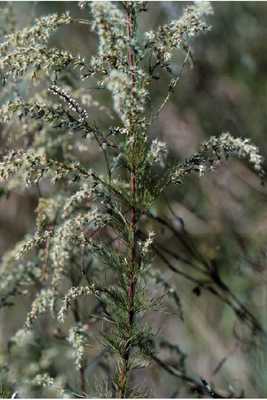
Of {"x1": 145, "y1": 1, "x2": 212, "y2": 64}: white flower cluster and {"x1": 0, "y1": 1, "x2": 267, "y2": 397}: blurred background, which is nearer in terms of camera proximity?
{"x1": 145, "y1": 1, "x2": 212, "y2": 64}: white flower cluster

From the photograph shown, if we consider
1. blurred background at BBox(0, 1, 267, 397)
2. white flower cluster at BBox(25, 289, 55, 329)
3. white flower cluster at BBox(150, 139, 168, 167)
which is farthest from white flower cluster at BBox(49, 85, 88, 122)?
blurred background at BBox(0, 1, 267, 397)

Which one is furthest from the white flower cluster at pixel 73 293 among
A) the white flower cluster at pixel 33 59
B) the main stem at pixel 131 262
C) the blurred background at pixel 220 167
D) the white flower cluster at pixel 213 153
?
the blurred background at pixel 220 167

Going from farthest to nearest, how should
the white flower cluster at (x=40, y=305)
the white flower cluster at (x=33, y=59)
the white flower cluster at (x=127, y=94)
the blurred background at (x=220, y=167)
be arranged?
the blurred background at (x=220, y=167) < the white flower cluster at (x=40, y=305) < the white flower cluster at (x=33, y=59) < the white flower cluster at (x=127, y=94)

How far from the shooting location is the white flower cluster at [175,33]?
64.2 inches

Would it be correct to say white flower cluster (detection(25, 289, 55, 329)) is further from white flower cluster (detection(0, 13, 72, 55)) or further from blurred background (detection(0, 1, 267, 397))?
blurred background (detection(0, 1, 267, 397))

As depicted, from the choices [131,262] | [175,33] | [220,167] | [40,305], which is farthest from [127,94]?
[220,167]

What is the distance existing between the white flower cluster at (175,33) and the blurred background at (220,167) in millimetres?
2296

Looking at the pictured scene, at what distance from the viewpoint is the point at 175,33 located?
5.38 ft

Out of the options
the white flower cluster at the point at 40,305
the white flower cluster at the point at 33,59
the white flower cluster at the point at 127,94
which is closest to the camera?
the white flower cluster at the point at 127,94

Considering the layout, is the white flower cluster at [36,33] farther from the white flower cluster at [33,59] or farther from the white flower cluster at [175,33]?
the white flower cluster at [175,33]

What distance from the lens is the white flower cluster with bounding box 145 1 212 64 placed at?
1.63m

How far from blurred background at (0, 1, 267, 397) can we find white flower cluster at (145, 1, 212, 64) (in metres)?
2.30

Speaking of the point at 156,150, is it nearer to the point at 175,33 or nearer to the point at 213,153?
the point at 213,153

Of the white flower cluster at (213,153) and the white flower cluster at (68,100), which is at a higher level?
the white flower cluster at (68,100)
